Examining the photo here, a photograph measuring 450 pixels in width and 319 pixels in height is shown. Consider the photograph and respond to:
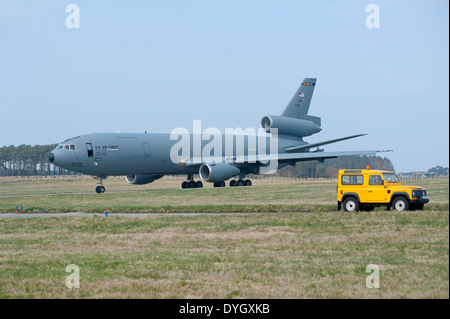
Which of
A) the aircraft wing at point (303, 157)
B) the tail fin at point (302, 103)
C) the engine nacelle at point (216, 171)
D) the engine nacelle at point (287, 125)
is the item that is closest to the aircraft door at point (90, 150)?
the engine nacelle at point (216, 171)

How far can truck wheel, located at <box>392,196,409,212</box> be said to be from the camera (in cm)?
2291

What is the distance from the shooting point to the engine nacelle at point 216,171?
47719 mm

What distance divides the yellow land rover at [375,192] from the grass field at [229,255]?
143 cm

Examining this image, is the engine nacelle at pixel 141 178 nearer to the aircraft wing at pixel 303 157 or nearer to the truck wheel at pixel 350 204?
the aircraft wing at pixel 303 157

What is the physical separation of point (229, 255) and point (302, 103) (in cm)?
4612

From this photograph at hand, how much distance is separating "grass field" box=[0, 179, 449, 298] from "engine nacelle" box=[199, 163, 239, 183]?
2256 centimetres

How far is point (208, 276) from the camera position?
12273 mm

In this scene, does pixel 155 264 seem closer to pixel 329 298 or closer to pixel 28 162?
pixel 329 298

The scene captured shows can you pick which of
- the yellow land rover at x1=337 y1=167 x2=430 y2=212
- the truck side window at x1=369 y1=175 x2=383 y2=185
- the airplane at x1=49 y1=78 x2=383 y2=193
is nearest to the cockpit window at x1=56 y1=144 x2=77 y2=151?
the airplane at x1=49 y1=78 x2=383 y2=193

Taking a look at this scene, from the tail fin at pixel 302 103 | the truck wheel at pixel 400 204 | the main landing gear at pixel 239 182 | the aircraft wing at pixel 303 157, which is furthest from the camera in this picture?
the tail fin at pixel 302 103

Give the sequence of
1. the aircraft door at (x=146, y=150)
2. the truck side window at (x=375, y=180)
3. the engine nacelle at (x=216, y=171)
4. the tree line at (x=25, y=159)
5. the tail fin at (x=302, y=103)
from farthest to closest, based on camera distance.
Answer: the tree line at (x=25, y=159) < the tail fin at (x=302, y=103) < the aircraft door at (x=146, y=150) < the engine nacelle at (x=216, y=171) < the truck side window at (x=375, y=180)

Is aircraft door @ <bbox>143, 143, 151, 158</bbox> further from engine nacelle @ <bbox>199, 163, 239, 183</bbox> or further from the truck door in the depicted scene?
the truck door

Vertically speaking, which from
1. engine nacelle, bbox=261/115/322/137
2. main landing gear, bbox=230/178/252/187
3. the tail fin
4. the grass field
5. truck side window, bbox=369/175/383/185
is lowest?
the grass field

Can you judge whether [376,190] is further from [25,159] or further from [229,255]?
[25,159]
